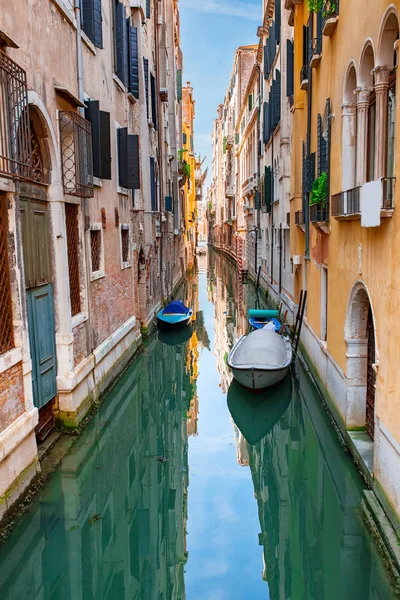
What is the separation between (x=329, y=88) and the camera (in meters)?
8.20

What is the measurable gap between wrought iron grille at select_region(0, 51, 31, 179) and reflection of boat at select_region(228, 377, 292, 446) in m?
5.18

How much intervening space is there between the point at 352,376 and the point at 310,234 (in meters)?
4.49

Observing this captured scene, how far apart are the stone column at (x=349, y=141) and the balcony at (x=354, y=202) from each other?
325 millimetres

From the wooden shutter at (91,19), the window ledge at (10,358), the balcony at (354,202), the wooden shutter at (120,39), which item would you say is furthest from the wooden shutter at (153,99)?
the window ledge at (10,358)

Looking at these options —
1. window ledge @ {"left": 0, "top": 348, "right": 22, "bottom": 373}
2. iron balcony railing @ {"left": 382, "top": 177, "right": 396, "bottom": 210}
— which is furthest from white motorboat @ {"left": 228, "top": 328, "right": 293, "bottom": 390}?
iron balcony railing @ {"left": 382, "top": 177, "right": 396, "bottom": 210}

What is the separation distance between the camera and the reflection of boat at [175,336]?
14.3 m

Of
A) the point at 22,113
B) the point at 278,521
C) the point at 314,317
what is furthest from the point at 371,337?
the point at 22,113

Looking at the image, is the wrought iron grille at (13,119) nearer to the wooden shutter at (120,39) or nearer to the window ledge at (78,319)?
the window ledge at (78,319)

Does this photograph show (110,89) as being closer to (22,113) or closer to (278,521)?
(22,113)

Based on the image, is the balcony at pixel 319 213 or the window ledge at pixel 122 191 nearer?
the balcony at pixel 319 213

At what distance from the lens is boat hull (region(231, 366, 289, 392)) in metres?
9.16

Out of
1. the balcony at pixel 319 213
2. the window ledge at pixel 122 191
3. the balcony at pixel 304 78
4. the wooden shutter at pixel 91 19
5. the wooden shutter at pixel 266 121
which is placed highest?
the wooden shutter at pixel 266 121

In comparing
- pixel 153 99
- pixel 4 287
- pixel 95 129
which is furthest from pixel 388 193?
pixel 153 99

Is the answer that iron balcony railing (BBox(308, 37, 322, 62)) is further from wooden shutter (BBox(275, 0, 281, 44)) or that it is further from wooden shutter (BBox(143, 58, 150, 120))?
wooden shutter (BBox(275, 0, 281, 44))
